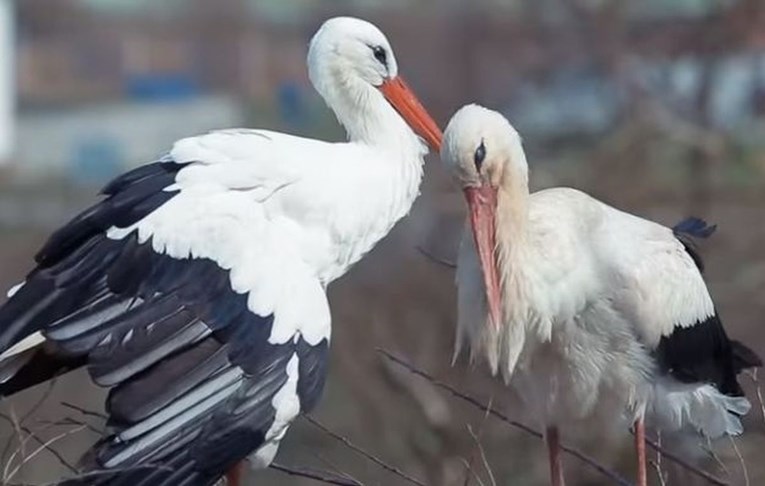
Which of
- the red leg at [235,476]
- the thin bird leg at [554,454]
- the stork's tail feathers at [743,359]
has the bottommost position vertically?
the thin bird leg at [554,454]

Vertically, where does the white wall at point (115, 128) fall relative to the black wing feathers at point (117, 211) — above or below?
below

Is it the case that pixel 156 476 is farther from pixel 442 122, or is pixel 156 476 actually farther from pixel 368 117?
pixel 442 122

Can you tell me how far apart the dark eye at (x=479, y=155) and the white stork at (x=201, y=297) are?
0.97 feet

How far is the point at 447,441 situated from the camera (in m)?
7.52

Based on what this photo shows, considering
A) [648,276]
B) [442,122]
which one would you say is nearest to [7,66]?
[442,122]

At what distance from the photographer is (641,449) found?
4711 millimetres

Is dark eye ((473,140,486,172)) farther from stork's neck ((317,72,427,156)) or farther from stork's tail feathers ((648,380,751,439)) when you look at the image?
stork's tail feathers ((648,380,751,439))

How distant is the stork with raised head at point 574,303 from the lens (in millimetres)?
4453

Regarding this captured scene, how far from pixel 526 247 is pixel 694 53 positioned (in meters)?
10.6

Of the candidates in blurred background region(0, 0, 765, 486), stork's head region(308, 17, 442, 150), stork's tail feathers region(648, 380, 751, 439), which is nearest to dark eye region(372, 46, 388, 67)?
stork's head region(308, 17, 442, 150)

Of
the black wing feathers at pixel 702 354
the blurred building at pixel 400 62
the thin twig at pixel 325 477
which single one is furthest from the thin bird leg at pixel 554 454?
the blurred building at pixel 400 62

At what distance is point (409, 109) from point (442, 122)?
8.85 metres

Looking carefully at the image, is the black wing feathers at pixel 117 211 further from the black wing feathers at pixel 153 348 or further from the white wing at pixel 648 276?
the white wing at pixel 648 276

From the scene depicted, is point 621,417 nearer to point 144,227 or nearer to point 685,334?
point 685,334
